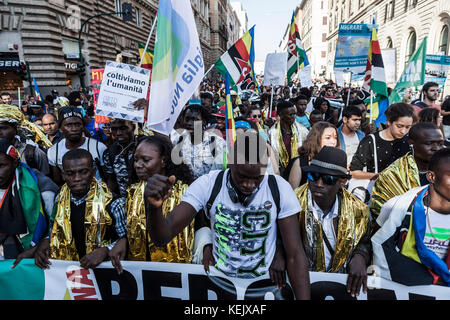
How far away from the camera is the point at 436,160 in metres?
1.87

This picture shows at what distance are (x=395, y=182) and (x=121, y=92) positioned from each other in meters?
2.99

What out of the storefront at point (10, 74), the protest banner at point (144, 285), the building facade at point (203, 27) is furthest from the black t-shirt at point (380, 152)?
the building facade at point (203, 27)

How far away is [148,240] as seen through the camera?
2225 mm

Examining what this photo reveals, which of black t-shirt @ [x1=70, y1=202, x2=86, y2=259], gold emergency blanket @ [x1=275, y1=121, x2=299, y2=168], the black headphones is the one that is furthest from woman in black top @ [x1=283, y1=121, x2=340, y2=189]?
black t-shirt @ [x1=70, y1=202, x2=86, y2=259]

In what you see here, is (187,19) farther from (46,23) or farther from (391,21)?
(391,21)

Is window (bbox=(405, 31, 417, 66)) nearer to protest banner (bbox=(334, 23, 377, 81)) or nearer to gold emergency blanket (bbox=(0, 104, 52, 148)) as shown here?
protest banner (bbox=(334, 23, 377, 81))

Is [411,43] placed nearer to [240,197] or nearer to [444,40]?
[444,40]

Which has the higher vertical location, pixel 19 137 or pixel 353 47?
pixel 353 47

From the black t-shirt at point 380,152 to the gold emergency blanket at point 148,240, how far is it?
200cm

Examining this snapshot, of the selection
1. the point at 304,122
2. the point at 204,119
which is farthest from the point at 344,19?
the point at 204,119

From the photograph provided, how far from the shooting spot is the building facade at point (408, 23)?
19438mm

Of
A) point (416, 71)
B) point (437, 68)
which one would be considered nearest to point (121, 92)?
point (416, 71)

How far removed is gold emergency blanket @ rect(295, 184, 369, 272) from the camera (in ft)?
6.51
